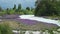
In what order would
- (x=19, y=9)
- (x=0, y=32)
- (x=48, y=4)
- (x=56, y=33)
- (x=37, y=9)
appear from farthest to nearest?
(x=19, y=9) < (x=37, y=9) < (x=48, y=4) < (x=56, y=33) < (x=0, y=32)

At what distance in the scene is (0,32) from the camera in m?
4.25

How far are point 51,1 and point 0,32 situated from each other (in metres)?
16.0

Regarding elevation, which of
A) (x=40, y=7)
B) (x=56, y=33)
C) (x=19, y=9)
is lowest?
(x=19, y=9)

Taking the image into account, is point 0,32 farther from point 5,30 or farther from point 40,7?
point 40,7

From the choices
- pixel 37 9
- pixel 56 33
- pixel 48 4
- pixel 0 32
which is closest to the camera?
pixel 0 32

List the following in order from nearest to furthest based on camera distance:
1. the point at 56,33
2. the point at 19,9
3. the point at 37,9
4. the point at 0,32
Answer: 1. the point at 0,32
2. the point at 56,33
3. the point at 37,9
4. the point at 19,9

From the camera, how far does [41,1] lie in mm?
20516

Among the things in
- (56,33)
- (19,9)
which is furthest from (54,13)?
(56,33)

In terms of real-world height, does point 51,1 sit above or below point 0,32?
below

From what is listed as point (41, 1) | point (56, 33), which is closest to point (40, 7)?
point (41, 1)

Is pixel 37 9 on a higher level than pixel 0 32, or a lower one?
lower

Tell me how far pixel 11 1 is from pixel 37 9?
2755 mm

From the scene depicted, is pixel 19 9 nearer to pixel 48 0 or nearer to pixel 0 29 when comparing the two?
pixel 48 0

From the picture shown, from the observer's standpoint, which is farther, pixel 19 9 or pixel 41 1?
pixel 19 9
